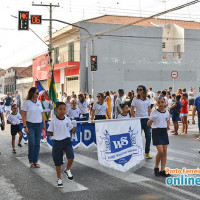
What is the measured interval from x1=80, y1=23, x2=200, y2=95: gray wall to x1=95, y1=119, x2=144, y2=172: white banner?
2836cm

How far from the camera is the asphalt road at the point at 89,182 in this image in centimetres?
618

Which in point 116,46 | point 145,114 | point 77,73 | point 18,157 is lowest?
point 18,157

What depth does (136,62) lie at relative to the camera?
3862cm

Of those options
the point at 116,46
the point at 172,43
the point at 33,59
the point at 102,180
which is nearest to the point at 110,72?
the point at 116,46

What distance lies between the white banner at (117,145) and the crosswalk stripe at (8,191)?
6.37 ft

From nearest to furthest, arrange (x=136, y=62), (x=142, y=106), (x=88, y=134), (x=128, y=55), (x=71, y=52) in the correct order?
(x=142, y=106) < (x=88, y=134) < (x=128, y=55) < (x=136, y=62) < (x=71, y=52)

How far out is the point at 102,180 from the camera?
288 inches

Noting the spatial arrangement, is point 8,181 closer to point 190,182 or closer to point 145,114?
point 190,182

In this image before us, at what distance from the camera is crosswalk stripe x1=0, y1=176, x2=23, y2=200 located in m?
6.12

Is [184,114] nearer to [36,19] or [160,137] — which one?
[160,137]

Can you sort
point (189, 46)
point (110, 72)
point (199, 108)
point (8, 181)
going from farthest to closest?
point (189, 46), point (110, 72), point (199, 108), point (8, 181)

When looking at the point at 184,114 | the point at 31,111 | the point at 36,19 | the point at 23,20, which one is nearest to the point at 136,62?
the point at 36,19

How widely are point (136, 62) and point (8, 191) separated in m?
33.0

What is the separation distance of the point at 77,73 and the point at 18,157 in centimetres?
2793
